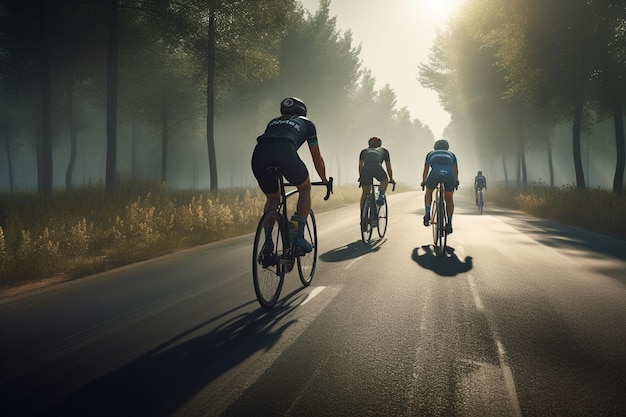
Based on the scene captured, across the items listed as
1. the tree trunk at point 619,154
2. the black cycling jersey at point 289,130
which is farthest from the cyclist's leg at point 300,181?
the tree trunk at point 619,154

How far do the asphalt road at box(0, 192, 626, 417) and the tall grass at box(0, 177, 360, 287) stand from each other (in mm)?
1137

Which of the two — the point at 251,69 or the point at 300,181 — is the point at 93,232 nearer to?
the point at 300,181

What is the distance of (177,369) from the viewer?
335 cm

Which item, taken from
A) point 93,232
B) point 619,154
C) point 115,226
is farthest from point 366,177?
point 619,154

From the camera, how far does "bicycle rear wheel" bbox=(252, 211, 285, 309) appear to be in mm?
4855

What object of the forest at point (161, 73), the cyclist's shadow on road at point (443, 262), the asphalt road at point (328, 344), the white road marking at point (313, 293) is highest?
the forest at point (161, 73)

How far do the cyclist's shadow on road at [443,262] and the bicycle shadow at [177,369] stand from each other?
3.59 meters

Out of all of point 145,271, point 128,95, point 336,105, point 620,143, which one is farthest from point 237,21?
point 336,105

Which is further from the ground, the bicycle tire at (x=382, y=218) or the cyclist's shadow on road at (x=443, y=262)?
the bicycle tire at (x=382, y=218)

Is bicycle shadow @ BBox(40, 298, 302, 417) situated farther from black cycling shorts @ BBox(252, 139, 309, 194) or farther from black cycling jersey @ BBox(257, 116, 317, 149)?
black cycling jersey @ BBox(257, 116, 317, 149)

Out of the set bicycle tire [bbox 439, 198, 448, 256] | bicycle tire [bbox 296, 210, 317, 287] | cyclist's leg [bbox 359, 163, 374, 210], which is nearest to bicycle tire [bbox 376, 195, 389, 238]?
cyclist's leg [bbox 359, 163, 374, 210]

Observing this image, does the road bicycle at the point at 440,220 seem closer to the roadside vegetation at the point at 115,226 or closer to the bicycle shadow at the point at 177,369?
the bicycle shadow at the point at 177,369

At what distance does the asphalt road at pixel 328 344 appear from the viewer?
2.82 meters

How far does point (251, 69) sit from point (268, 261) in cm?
1720
